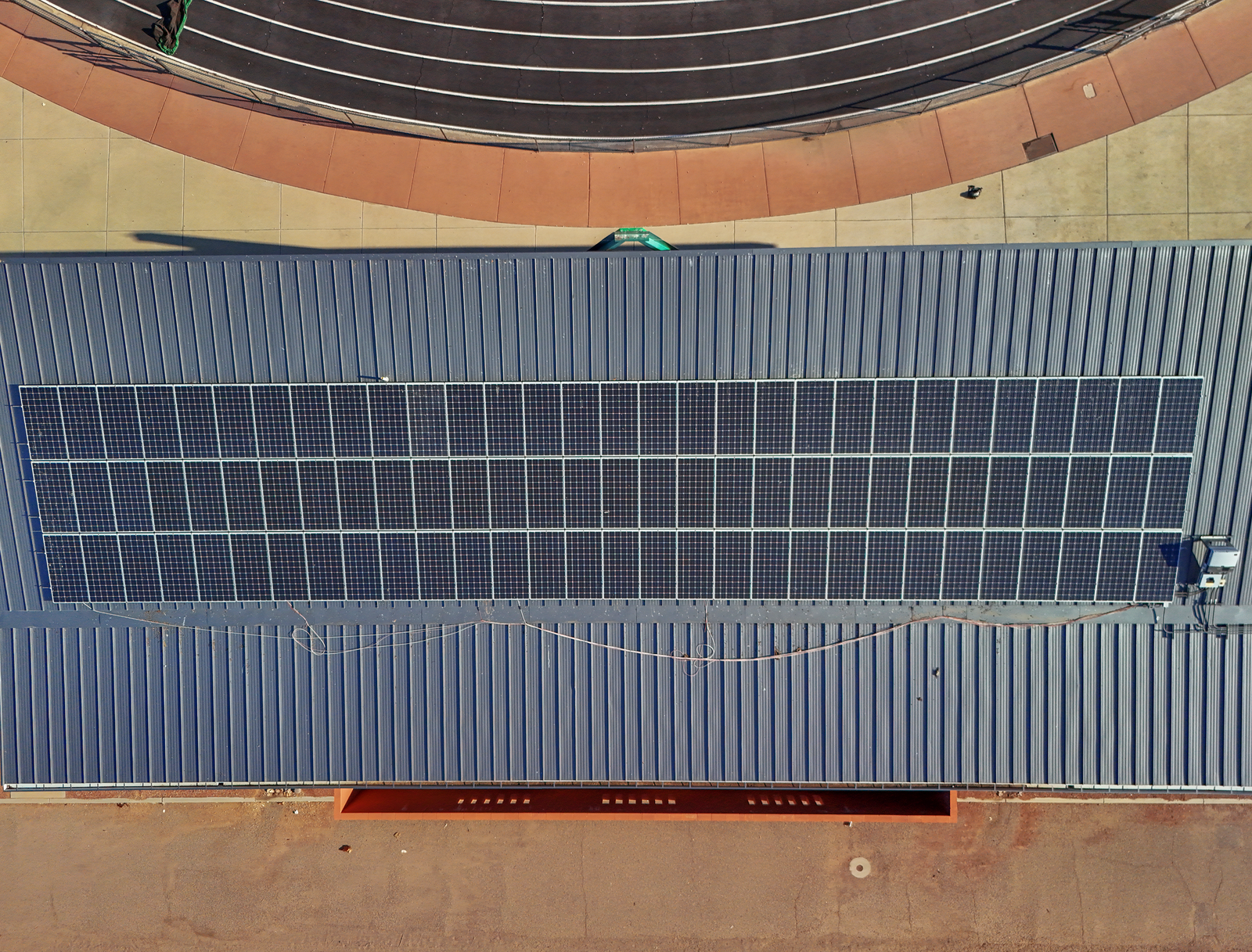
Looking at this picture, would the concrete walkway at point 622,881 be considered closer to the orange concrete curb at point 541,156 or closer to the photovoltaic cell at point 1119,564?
the photovoltaic cell at point 1119,564

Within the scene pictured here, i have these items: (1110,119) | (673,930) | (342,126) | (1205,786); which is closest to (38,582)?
(342,126)

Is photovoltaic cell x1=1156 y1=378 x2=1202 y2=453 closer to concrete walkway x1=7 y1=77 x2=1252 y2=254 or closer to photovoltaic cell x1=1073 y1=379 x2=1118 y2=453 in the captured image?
photovoltaic cell x1=1073 y1=379 x2=1118 y2=453

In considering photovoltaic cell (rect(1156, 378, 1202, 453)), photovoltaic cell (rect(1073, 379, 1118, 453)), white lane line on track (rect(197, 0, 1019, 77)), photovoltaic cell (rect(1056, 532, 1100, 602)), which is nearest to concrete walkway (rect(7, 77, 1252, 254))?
white lane line on track (rect(197, 0, 1019, 77))

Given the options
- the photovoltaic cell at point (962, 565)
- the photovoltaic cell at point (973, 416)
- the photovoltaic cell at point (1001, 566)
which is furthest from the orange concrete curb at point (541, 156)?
the photovoltaic cell at point (1001, 566)

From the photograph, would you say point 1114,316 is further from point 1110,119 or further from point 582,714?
point 582,714

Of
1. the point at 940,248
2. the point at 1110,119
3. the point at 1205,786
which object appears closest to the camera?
the point at 940,248
